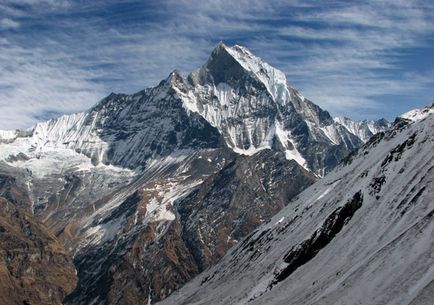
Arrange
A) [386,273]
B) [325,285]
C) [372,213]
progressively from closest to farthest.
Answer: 1. [386,273]
2. [325,285]
3. [372,213]

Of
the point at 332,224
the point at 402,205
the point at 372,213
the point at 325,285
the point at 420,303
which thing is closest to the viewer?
the point at 420,303

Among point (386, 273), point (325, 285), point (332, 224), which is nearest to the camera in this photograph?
point (386, 273)

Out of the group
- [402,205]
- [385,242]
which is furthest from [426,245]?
[402,205]

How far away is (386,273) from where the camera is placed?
117 meters

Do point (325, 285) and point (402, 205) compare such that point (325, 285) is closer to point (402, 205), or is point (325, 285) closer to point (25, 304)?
point (402, 205)

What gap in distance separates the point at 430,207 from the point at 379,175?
48.0 metres

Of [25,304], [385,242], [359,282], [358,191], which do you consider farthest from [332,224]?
[25,304]

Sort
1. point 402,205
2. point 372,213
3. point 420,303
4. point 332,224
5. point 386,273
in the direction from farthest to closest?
point 332,224 → point 372,213 → point 402,205 → point 386,273 → point 420,303

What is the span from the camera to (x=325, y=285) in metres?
142

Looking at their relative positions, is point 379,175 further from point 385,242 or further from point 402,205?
point 385,242

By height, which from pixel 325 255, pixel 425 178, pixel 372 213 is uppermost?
pixel 425 178

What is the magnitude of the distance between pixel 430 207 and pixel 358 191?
5168 centimetres

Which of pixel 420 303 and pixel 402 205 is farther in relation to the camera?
pixel 402 205

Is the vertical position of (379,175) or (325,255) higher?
(379,175)
